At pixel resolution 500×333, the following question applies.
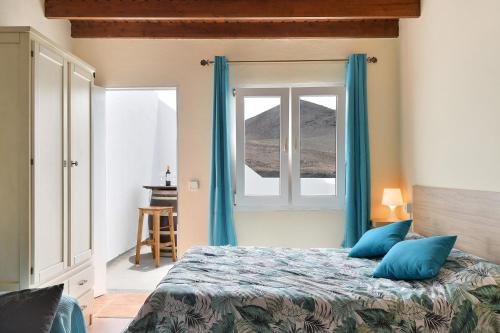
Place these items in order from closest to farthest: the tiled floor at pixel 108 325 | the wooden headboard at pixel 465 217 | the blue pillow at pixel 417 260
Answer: the blue pillow at pixel 417 260
the wooden headboard at pixel 465 217
the tiled floor at pixel 108 325

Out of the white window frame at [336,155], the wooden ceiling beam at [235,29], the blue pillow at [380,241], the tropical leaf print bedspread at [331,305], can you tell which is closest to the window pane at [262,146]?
the white window frame at [336,155]

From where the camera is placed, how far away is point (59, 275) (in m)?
3.01

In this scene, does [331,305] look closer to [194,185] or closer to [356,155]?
[356,155]

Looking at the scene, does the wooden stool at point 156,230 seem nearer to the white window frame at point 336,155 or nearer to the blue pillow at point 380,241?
the white window frame at point 336,155

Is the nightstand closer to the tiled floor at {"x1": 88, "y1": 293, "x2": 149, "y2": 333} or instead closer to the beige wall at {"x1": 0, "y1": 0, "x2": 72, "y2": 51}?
the tiled floor at {"x1": 88, "y1": 293, "x2": 149, "y2": 333}

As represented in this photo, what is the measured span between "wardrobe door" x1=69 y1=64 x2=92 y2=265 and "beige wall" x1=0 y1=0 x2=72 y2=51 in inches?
23.8

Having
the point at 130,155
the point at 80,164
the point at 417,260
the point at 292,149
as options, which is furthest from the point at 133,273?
the point at 417,260

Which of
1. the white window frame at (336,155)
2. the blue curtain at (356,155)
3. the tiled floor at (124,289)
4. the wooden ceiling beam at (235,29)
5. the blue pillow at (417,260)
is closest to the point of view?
the blue pillow at (417,260)

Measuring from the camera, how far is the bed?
2.12 meters

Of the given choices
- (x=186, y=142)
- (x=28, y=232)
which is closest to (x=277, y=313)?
(x=28, y=232)

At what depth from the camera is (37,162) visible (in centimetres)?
272

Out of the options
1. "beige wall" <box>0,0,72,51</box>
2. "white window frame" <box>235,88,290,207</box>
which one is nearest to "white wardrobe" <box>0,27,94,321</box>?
"beige wall" <box>0,0,72,51</box>

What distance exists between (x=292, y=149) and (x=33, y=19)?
2.60 m

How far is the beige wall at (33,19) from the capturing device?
3.21 m
